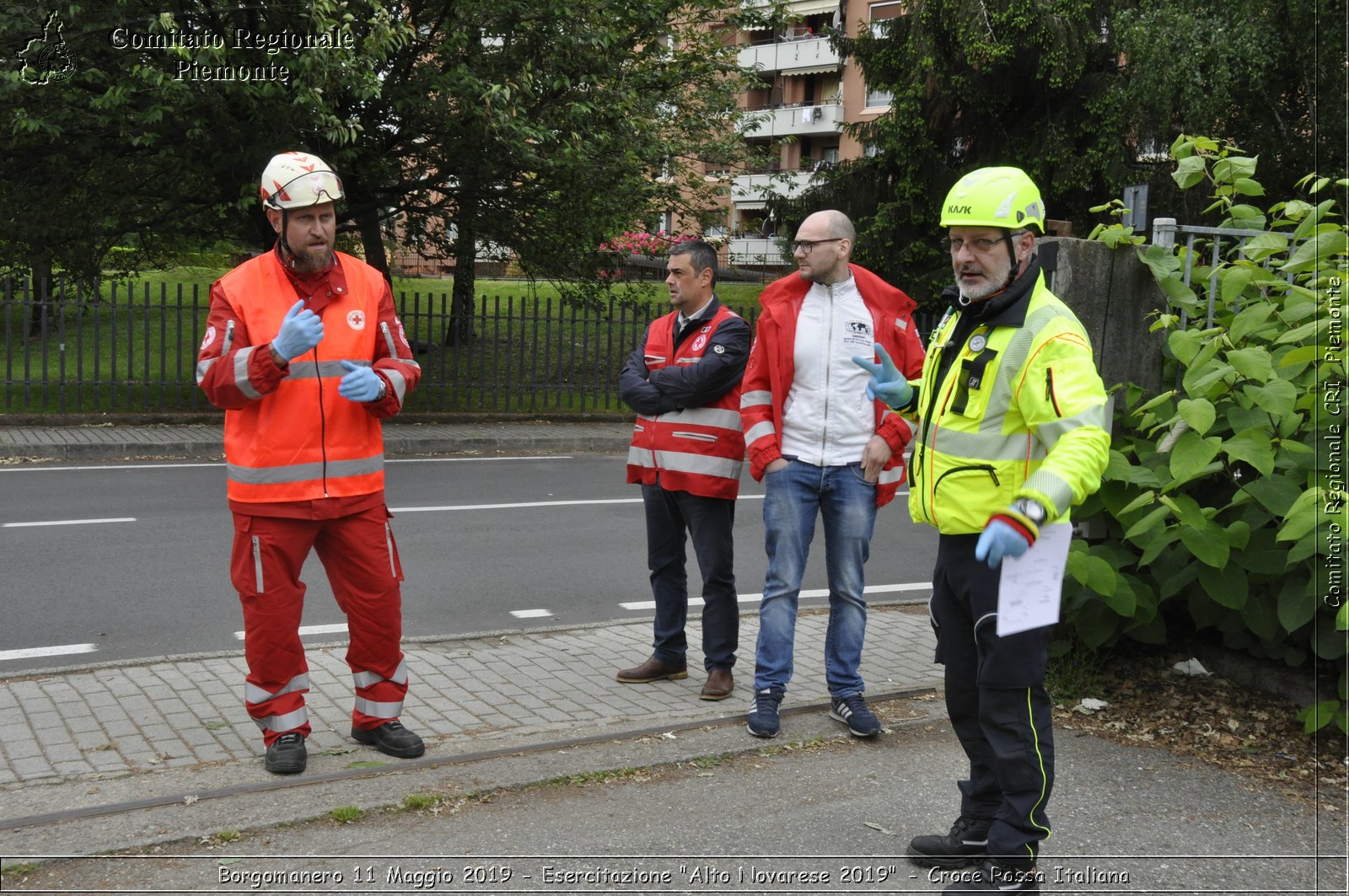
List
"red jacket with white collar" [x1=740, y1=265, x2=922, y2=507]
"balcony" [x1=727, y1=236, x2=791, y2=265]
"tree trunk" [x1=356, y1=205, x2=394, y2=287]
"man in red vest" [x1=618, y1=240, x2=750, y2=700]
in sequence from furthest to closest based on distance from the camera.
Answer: "balcony" [x1=727, y1=236, x2=791, y2=265] → "tree trunk" [x1=356, y1=205, x2=394, y2=287] → "man in red vest" [x1=618, y1=240, x2=750, y2=700] → "red jacket with white collar" [x1=740, y1=265, x2=922, y2=507]

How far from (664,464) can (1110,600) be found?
1942mm

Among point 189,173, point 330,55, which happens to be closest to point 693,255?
point 330,55

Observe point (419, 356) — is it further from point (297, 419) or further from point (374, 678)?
point (297, 419)

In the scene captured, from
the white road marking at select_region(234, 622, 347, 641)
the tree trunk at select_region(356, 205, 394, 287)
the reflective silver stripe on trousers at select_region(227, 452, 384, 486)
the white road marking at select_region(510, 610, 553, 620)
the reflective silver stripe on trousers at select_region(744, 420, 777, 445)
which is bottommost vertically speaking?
the white road marking at select_region(510, 610, 553, 620)

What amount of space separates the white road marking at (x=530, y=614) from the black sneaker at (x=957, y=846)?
11.8ft

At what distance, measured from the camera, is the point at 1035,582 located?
3.34 m

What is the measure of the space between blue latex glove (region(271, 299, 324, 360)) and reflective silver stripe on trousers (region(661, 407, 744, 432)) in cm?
179

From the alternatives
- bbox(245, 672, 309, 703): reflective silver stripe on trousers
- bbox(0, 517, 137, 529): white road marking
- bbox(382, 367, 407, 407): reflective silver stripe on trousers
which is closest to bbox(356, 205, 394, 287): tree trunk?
bbox(0, 517, 137, 529): white road marking

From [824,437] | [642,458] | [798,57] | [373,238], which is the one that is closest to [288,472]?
[642,458]

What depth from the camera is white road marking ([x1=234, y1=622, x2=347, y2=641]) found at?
6484 mm

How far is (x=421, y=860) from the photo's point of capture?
12.3 ft

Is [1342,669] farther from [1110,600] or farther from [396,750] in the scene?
[396,750]

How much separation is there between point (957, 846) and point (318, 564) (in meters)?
5.21

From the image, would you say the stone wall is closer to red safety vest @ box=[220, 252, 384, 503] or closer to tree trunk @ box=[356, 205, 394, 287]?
red safety vest @ box=[220, 252, 384, 503]
